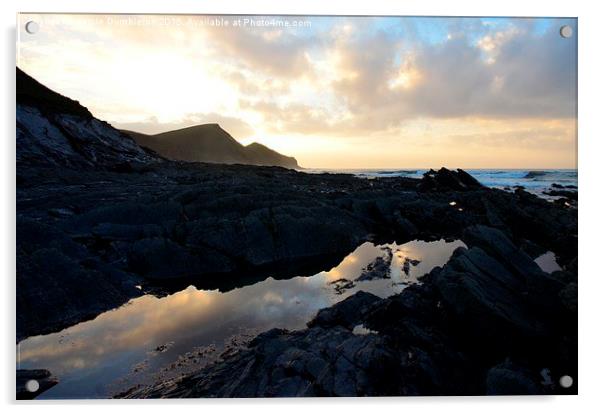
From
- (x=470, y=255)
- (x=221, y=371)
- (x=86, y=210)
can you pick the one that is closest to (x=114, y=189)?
(x=86, y=210)

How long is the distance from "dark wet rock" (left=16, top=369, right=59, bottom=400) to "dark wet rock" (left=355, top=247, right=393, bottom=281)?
20.7 feet

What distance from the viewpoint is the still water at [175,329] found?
5.09 metres

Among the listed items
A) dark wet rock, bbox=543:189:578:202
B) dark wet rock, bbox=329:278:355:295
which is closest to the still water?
dark wet rock, bbox=329:278:355:295

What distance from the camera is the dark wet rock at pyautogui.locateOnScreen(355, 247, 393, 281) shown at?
29.6 ft

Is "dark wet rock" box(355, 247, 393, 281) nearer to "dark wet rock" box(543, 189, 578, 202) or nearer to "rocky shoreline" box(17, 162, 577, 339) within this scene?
"rocky shoreline" box(17, 162, 577, 339)

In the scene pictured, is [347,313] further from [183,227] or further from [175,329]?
[183,227]

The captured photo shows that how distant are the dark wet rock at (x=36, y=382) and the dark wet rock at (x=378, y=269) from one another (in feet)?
20.7

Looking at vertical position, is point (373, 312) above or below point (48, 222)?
below

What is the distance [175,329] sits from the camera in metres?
6.29

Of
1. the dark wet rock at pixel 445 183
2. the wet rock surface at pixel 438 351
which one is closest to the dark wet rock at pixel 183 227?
the dark wet rock at pixel 445 183

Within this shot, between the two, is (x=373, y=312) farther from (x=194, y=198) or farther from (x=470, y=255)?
(x=194, y=198)

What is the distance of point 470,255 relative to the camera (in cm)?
643
